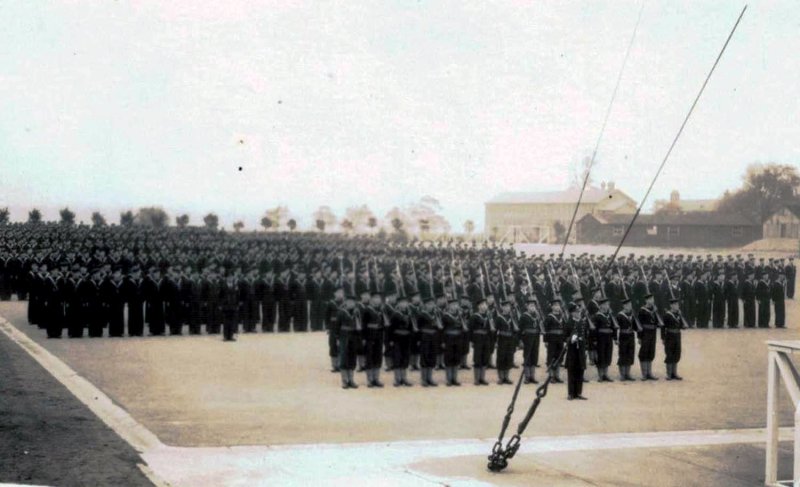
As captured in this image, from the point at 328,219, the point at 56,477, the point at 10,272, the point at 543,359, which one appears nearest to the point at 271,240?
the point at 328,219

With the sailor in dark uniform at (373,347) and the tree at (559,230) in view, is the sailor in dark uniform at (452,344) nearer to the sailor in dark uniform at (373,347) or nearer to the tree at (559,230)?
the sailor in dark uniform at (373,347)

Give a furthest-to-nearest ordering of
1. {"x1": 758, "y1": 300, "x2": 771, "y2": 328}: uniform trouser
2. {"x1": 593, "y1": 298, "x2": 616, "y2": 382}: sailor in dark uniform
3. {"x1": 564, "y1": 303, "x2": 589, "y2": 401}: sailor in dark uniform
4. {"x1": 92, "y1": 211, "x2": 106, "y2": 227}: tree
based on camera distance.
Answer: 1. {"x1": 92, "y1": 211, "x2": 106, "y2": 227}: tree
2. {"x1": 758, "y1": 300, "x2": 771, "y2": 328}: uniform trouser
3. {"x1": 593, "y1": 298, "x2": 616, "y2": 382}: sailor in dark uniform
4. {"x1": 564, "y1": 303, "x2": 589, "y2": 401}: sailor in dark uniform

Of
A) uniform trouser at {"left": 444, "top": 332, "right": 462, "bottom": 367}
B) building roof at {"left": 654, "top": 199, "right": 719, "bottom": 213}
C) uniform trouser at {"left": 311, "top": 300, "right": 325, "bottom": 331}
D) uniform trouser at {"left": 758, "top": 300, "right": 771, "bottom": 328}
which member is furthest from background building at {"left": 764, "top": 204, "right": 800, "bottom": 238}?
uniform trouser at {"left": 444, "top": 332, "right": 462, "bottom": 367}

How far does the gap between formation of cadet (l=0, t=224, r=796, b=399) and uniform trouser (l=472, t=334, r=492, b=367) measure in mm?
26

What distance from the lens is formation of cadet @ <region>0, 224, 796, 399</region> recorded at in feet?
42.9

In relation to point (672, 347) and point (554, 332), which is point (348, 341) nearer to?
point (554, 332)

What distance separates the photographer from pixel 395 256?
2512 cm

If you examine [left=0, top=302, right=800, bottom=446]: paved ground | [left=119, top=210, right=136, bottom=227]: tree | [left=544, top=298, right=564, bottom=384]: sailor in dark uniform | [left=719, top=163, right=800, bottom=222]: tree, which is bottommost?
[left=0, top=302, right=800, bottom=446]: paved ground

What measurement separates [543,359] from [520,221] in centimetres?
2928

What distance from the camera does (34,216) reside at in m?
31.2

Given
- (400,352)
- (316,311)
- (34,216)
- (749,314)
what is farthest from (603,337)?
(34,216)

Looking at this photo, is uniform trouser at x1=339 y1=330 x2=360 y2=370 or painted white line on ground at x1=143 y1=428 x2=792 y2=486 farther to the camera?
uniform trouser at x1=339 y1=330 x2=360 y2=370

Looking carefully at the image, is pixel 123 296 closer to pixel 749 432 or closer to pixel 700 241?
pixel 749 432

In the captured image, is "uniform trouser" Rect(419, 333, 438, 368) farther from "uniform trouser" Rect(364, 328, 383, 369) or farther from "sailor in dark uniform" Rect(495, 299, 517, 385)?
"sailor in dark uniform" Rect(495, 299, 517, 385)
